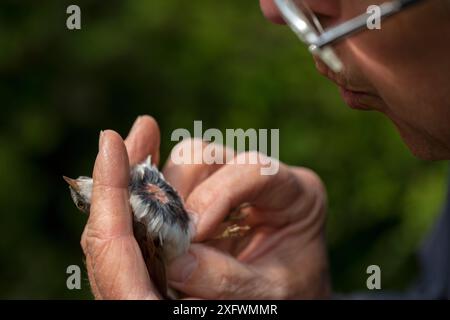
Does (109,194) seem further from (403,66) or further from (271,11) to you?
(403,66)

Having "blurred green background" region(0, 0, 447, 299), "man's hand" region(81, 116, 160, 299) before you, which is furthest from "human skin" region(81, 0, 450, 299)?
"blurred green background" region(0, 0, 447, 299)

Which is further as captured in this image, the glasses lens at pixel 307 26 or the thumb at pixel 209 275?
the thumb at pixel 209 275

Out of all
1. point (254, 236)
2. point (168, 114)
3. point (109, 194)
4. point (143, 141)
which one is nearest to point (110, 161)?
point (109, 194)

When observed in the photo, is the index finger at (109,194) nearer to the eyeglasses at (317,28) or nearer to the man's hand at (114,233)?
the man's hand at (114,233)

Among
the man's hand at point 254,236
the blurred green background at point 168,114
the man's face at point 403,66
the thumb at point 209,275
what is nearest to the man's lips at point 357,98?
the man's face at point 403,66

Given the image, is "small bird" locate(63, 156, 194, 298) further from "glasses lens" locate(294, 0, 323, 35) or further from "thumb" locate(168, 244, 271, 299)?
"glasses lens" locate(294, 0, 323, 35)
